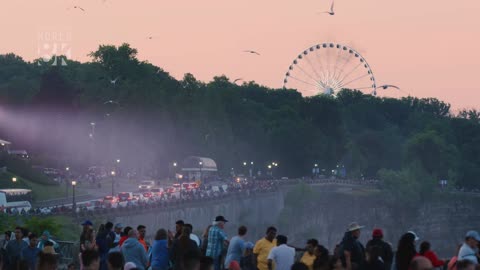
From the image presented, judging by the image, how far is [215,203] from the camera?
116688 mm

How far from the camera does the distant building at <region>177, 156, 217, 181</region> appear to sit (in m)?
147

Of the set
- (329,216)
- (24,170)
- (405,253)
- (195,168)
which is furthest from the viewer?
(329,216)

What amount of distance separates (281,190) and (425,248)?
123m

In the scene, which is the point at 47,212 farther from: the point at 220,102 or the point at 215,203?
the point at 220,102

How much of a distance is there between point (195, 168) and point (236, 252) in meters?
121

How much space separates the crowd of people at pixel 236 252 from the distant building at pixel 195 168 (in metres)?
115

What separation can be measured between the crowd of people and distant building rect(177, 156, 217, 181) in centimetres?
11485

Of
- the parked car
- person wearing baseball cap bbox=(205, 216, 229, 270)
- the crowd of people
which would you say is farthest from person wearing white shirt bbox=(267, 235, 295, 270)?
the parked car

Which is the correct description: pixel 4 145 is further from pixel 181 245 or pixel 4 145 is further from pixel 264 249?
pixel 181 245

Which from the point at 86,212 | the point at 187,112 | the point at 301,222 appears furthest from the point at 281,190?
the point at 86,212

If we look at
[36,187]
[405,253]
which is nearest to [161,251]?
[405,253]

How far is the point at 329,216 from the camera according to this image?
15350 centimetres

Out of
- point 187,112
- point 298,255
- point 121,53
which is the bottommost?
point 298,255

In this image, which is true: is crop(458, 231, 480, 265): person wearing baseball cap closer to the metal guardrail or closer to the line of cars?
the metal guardrail
